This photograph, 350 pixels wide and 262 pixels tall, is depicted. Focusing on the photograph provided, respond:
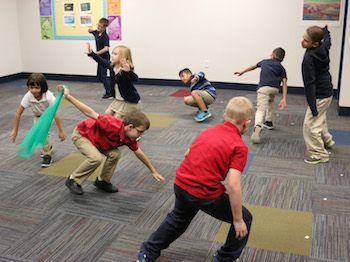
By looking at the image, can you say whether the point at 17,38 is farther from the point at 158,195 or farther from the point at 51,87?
the point at 158,195

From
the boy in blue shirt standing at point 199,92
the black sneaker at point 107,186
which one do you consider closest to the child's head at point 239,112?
the black sneaker at point 107,186

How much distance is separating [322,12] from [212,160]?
543 cm

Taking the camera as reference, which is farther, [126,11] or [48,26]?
[48,26]

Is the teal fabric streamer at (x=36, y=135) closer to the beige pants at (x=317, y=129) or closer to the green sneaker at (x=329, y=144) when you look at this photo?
the beige pants at (x=317, y=129)

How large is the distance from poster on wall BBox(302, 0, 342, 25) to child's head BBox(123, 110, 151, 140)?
4.85 metres

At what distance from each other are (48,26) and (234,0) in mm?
3727

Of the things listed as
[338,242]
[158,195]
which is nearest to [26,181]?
[158,195]

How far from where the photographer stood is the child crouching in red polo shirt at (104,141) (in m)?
2.78

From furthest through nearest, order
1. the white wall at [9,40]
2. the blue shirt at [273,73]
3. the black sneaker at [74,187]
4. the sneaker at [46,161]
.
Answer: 1. the white wall at [9,40]
2. the blue shirt at [273,73]
3. the sneaker at [46,161]
4. the black sneaker at [74,187]

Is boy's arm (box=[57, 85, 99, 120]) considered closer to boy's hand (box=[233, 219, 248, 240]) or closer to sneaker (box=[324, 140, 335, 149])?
boy's hand (box=[233, 219, 248, 240])

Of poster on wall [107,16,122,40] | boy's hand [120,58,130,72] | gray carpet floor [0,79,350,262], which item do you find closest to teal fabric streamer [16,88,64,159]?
gray carpet floor [0,79,350,262]

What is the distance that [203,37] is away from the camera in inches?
287

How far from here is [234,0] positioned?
6930 millimetres

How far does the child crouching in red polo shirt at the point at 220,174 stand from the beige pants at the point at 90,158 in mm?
1094
